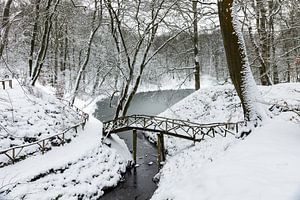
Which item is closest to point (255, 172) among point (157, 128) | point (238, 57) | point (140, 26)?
point (238, 57)

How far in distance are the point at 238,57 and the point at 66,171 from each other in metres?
8.12

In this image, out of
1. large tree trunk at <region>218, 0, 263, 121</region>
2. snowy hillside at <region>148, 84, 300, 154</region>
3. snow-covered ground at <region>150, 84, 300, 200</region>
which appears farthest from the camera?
snowy hillside at <region>148, 84, 300, 154</region>

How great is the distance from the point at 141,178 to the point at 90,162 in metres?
2.81

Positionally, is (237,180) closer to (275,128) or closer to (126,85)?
(275,128)

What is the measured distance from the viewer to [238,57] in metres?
8.71

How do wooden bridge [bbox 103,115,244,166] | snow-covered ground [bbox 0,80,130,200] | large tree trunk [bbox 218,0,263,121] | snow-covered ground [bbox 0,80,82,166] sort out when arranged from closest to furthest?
large tree trunk [bbox 218,0,263,121], snow-covered ground [bbox 0,80,130,200], snow-covered ground [bbox 0,80,82,166], wooden bridge [bbox 103,115,244,166]

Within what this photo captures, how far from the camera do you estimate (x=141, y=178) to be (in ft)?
47.5

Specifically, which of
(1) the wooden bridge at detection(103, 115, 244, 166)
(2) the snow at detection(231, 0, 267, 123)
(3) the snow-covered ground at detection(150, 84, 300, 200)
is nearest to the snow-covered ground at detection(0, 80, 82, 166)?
(1) the wooden bridge at detection(103, 115, 244, 166)

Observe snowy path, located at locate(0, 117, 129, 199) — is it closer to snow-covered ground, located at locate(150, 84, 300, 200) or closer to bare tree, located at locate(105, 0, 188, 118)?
bare tree, located at locate(105, 0, 188, 118)

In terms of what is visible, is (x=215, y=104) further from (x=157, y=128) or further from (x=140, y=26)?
(x=140, y=26)

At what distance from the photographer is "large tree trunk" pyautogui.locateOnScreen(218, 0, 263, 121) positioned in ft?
28.0

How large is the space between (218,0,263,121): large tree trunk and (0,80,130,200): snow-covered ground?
703 centimetres

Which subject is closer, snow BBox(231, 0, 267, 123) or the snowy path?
snow BBox(231, 0, 267, 123)

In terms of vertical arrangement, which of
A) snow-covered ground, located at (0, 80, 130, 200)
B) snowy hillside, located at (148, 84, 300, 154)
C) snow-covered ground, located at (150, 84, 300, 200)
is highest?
snow-covered ground, located at (150, 84, 300, 200)
